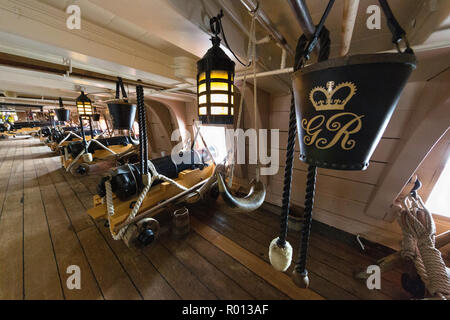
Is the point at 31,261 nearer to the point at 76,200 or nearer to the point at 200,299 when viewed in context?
the point at 76,200

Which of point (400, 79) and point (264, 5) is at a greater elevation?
point (264, 5)

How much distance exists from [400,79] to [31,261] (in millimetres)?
3133

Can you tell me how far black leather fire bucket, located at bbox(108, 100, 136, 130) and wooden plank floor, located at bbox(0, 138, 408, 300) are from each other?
1541 millimetres

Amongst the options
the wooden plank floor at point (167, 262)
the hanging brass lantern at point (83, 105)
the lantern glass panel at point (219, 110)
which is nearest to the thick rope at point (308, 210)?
the lantern glass panel at point (219, 110)

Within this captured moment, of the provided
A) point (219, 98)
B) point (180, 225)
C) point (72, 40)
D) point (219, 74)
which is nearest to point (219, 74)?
point (219, 74)

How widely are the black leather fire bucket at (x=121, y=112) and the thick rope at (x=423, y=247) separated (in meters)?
3.13

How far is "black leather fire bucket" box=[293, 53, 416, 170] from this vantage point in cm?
33

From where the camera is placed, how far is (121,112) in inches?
68.6

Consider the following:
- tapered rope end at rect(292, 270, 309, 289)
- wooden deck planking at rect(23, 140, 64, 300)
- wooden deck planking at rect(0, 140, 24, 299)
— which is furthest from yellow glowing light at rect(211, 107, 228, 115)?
wooden deck planking at rect(0, 140, 24, 299)

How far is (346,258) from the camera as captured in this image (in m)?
1.83

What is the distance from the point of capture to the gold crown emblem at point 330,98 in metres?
0.35

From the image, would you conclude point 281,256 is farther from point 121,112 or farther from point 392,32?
point 121,112

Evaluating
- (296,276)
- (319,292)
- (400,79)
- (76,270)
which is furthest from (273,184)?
(76,270)

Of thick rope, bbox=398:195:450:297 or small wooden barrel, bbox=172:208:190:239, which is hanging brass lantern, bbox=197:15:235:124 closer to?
small wooden barrel, bbox=172:208:190:239
